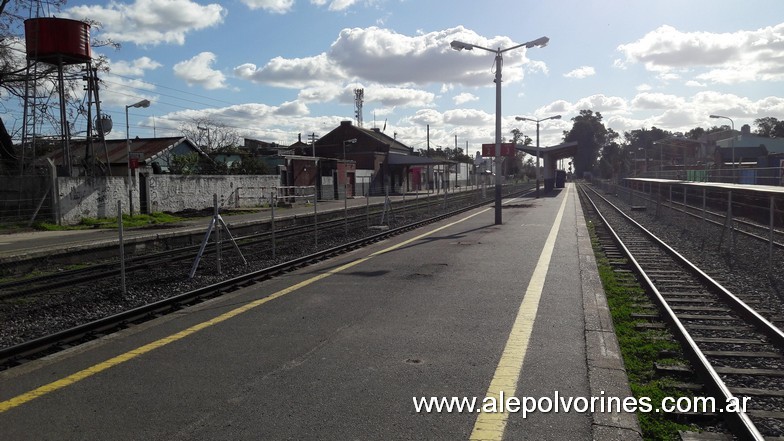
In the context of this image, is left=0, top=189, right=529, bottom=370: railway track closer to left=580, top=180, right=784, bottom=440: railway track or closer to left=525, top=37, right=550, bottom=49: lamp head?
left=580, top=180, right=784, bottom=440: railway track

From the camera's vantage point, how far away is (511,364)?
5.35m

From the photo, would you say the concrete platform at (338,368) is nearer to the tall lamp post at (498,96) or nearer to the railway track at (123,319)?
the railway track at (123,319)

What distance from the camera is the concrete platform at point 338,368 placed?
4105 mm

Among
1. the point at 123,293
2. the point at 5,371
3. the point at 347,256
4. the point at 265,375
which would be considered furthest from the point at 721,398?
the point at 347,256

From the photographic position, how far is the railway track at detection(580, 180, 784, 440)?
429 cm

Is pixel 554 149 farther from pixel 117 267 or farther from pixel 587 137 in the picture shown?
pixel 587 137

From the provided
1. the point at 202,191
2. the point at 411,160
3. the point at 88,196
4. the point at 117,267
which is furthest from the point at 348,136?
the point at 117,267

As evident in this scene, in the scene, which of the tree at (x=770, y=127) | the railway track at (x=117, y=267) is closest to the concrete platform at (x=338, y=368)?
the railway track at (x=117, y=267)

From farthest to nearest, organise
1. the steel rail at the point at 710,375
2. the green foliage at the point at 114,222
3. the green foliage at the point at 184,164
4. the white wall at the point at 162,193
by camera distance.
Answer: the green foliage at the point at 184,164, the white wall at the point at 162,193, the green foliage at the point at 114,222, the steel rail at the point at 710,375

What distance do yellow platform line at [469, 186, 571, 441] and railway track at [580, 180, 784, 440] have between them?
1.44 meters

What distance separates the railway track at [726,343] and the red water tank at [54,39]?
23924 mm

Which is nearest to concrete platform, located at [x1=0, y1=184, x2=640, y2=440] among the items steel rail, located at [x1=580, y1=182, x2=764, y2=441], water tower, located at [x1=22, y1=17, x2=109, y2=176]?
steel rail, located at [x1=580, y1=182, x2=764, y2=441]

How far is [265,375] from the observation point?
5.16 metres

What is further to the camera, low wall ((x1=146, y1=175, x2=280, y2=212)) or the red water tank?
low wall ((x1=146, y1=175, x2=280, y2=212))
